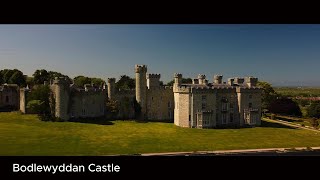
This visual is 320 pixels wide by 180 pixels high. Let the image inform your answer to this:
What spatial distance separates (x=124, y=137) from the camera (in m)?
34.8

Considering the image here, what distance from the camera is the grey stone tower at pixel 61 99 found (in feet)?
141

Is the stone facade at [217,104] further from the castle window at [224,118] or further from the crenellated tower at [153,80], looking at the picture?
the crenellated tower at [153,80]

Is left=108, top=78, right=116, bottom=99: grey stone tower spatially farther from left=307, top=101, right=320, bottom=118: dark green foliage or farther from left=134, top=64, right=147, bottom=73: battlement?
left=307, top=101, right=320, bottom=118: dark green foliage

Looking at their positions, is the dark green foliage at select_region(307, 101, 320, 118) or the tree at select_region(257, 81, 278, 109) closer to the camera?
the dark green foliage at select_region(307, 101, 320, 118)

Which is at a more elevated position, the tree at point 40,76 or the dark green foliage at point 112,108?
the tree at point 40,76

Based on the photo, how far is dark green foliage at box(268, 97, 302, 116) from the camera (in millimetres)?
62844

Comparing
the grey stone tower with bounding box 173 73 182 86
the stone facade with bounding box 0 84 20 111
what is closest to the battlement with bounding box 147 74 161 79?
the grey stone tower with bounding box 173 73 182 86

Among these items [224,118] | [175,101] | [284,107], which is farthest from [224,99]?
[284,107]

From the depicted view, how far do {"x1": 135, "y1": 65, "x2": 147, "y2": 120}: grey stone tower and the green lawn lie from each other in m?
4.21

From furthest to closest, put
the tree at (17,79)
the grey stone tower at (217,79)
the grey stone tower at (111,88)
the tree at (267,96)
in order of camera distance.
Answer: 1. the tree at (17,79)
2. the tree at (267,96)
3. the grey stone tower at (217,79)
4. the grey stone tower at (111,88)

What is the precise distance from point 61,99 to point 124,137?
43.1 ft

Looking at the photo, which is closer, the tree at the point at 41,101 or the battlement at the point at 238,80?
the tree at the point at 41,101

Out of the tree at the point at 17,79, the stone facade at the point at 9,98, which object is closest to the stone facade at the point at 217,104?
the stone facade at the point at 9,98
